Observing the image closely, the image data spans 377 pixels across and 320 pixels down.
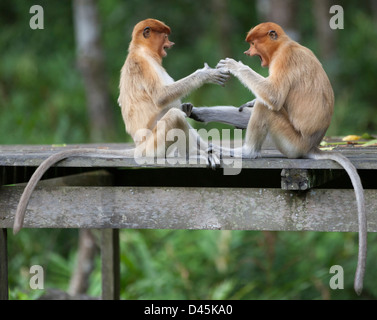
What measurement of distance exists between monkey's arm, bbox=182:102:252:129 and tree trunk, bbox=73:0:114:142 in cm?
413

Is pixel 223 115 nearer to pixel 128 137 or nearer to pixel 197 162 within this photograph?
pixel 197 162

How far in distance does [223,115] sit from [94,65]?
453 centimetres

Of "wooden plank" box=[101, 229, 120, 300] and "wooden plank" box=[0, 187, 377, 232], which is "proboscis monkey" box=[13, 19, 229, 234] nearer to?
"wooden plank" box=[0, 187, 377, 232]

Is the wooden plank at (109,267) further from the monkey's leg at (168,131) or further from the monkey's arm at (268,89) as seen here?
the monkey's arm at (268,89)

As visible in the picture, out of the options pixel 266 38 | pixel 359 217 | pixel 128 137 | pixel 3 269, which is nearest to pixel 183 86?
pixel 266 38

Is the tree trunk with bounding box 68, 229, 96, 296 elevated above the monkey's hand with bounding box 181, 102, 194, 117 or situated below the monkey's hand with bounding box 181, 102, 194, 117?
below

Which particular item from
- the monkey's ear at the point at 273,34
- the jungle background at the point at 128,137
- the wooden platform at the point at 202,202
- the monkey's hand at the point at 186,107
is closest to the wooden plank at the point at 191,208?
the wooden platform at the point at 202,202

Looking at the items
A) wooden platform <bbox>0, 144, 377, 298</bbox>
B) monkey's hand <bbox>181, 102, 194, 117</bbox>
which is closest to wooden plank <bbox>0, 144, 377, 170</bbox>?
wooden platform <bbox>0, 144, 377, 298</bbox>

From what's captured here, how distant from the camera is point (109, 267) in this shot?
13.8ft

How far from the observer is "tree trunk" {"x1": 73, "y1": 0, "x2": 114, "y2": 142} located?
25.0 ft

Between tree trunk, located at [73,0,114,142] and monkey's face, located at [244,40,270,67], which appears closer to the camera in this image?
monkey's face, located at [244,40,270,67]

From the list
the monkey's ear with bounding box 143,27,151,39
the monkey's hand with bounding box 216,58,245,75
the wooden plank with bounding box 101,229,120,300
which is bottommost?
the wooden plank with bounding box 101,229,120,300

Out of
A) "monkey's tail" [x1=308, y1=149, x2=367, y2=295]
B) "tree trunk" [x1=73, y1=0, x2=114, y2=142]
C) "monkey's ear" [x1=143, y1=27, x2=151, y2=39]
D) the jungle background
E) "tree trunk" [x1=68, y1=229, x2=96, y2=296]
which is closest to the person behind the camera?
"monkey's tail" [x1=308, y1=149, x2=367, y2=295]

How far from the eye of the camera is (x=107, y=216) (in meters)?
2.91
